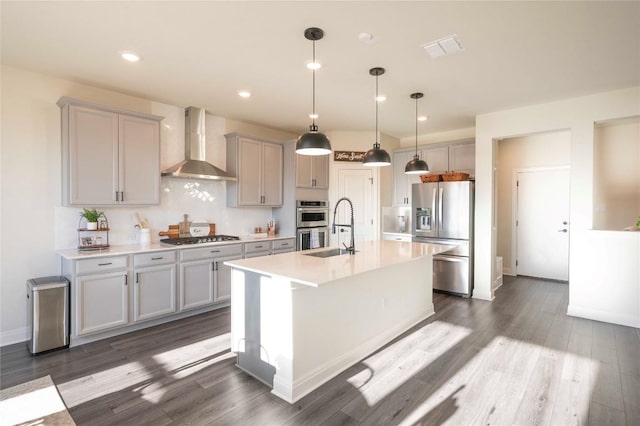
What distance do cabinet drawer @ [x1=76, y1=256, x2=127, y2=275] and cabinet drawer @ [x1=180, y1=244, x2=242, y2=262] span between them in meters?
0.65

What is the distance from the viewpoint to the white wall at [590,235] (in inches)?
146

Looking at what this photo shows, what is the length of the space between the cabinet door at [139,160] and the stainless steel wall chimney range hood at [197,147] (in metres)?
0.42

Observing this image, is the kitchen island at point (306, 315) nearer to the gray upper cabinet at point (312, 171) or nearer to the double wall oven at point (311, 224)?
the double wall oven at point (311, 224)

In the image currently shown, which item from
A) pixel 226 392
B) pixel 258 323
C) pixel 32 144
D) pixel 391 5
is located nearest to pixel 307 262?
pixel 258 323

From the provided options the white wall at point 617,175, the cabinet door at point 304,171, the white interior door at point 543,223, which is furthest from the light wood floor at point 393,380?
the cabinet door at point 304,171

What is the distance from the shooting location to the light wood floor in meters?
2.13

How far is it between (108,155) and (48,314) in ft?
5.49

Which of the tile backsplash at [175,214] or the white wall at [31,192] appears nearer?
the white wall at [31,192]

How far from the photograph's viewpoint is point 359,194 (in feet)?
19.4

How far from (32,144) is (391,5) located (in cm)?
368

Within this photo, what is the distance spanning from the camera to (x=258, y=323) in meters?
2.54

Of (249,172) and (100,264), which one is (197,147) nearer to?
(249,172)

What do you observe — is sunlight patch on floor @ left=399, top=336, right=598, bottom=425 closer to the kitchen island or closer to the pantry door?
the kitchen island

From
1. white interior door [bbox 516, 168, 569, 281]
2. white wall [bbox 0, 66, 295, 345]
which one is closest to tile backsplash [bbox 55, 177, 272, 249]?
white wall [bbox 0, 66, 295, 345]
